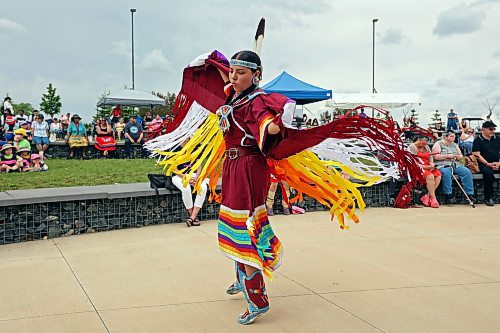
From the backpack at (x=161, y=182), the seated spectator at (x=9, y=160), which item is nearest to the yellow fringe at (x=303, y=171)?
the backpack at (x=161, y=182)

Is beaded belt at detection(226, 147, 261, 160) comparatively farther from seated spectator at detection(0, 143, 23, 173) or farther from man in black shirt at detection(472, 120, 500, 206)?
seated spectator at detection(0, 143, 23, 173)

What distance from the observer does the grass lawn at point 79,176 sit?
8.35 metres

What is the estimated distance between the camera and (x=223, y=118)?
365cm

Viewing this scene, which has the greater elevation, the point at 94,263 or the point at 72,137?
the point at 72,137

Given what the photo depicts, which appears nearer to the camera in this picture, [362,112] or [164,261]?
[362,112]

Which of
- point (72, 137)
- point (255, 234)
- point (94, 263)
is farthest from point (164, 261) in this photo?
point (72, 137)

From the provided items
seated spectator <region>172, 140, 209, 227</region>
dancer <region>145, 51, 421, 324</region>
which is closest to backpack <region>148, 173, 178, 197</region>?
seated spectator <region>172, 140, 209, 227</region>

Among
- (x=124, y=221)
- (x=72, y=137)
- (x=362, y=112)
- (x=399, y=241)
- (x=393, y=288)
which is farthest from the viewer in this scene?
(x=72, y=137)

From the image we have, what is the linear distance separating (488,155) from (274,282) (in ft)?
20.6

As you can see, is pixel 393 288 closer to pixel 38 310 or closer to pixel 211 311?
pixel 211 311

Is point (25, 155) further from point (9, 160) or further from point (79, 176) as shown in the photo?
point (79, 176)

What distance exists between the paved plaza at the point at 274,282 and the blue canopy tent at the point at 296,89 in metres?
7.68

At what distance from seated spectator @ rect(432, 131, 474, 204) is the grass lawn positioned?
16.3ft

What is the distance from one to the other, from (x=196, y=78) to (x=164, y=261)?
1.85 m
